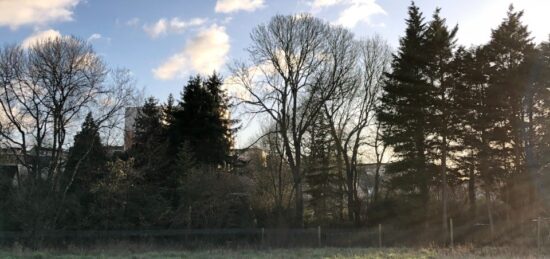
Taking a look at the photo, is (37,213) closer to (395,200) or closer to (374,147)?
(395,200)

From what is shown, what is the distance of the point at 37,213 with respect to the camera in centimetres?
3350

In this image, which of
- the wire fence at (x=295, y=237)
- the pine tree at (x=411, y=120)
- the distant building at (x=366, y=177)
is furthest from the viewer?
the distant building at (x=366, y=177)

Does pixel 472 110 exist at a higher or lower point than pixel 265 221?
higher

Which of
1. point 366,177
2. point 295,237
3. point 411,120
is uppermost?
point 411,120

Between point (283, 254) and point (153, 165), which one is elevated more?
point (153, 165)

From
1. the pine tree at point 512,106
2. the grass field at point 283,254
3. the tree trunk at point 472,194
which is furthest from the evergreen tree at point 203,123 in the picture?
the pine tree at point 512,106

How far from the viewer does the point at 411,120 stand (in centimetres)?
3900

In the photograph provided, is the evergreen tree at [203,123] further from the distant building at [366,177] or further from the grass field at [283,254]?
the grass field at [283,254]

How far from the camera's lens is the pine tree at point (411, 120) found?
126 ft

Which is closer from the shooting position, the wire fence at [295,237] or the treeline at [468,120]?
the wire fence at [295,237]

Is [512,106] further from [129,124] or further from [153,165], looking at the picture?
[129,124]

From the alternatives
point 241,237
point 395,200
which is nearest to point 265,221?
point 241,237

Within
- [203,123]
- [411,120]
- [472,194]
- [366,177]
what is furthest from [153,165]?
[472,194]

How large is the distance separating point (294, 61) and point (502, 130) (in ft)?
53.8
